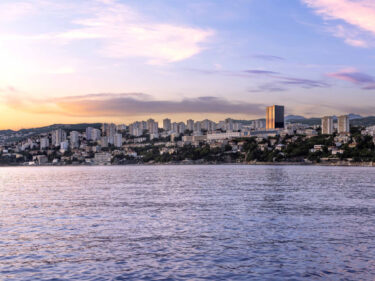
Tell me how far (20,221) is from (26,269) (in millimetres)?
10592

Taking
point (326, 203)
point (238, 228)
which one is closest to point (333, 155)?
point (326, 203)

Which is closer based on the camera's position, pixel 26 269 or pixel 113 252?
pixel 26 269

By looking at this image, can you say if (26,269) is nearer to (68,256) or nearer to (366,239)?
(68,256)

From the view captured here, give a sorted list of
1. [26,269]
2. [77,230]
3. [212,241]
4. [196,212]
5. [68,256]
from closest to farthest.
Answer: [26,269] → [68,256] → [212,241] → [77,230] → [196,212]

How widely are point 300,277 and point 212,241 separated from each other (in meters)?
5.40

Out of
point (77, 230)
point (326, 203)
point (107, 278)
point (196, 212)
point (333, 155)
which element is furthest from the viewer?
point (333, 155)

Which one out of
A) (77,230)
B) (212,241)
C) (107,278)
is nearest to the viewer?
(107,278)

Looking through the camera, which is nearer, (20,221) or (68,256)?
(68,256)

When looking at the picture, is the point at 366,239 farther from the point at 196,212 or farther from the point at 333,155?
the point at 333,155

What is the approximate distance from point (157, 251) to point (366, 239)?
8.84 metres

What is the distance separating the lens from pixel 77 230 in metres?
21.2

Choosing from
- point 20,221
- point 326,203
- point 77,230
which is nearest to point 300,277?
point 77,230

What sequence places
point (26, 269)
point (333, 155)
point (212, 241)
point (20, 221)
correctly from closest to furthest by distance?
point (26, 269) → point (212, 241) → point (20, 221) → point (333, 155)

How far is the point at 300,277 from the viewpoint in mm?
13430
